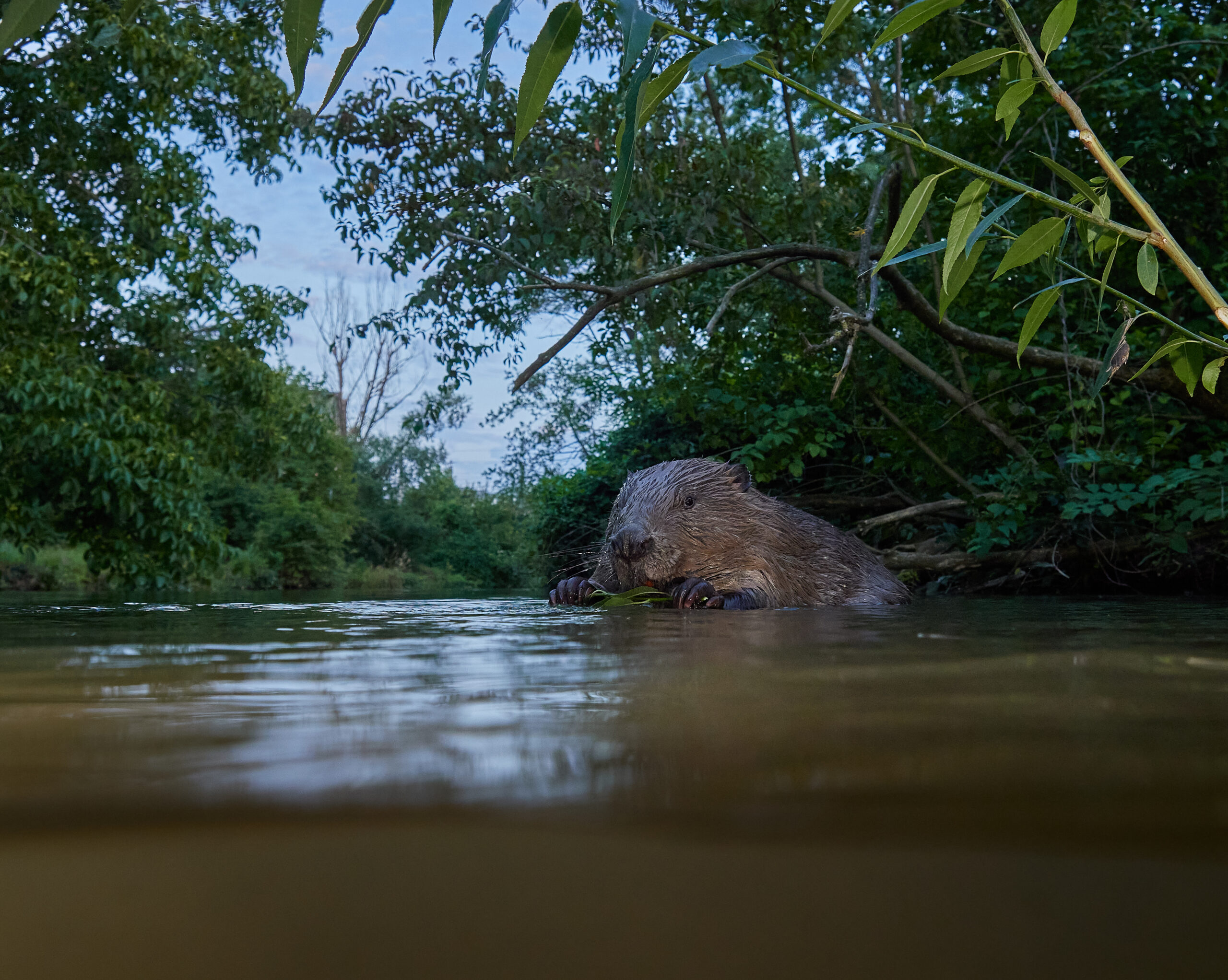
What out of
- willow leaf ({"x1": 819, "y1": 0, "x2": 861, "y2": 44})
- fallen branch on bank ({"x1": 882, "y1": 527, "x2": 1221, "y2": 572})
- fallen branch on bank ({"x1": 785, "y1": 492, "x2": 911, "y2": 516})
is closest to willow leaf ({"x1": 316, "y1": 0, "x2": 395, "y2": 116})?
willow leaf ({"x1": 819, "y1": 0, "x2": 861, "y2": 44})

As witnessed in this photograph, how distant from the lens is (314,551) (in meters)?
23.3

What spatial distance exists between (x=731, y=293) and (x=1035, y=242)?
2817mm

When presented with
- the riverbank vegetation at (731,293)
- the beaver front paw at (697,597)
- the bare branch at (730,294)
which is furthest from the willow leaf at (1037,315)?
the bare branch at (730,294)

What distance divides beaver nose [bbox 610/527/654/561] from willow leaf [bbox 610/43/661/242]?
2610 mm

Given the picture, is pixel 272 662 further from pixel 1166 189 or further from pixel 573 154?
pixel 573 154

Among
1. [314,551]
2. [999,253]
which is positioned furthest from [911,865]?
[314,551]

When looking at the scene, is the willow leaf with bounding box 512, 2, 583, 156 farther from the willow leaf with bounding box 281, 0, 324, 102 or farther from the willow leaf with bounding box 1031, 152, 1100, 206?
the willow leaf with bounding box 1031, 152, 1100, 206

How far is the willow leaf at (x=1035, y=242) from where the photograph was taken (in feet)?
4.67

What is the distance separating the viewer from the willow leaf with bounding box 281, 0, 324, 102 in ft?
3.06

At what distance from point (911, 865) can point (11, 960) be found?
0.38 meters

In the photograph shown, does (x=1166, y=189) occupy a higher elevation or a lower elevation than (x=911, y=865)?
higher

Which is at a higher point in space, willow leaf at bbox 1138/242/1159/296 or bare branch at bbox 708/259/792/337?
bare branch at bbox 708/259/792/337

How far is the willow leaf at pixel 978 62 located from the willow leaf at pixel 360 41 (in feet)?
2.57

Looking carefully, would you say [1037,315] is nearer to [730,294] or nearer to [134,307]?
[730,294]
